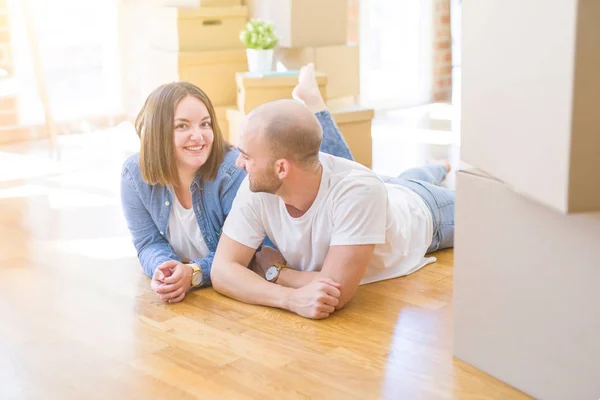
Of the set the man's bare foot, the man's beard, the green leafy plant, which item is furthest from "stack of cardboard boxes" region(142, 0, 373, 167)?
the man's beard

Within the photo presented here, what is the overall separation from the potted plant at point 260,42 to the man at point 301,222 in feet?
5.16

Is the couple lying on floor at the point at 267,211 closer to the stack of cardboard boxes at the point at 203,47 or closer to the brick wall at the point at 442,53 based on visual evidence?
the stack of cardboard boxes at the point at 203,47

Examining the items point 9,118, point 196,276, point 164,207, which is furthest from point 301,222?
point 9,118

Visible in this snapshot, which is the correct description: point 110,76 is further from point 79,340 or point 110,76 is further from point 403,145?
point 79,340

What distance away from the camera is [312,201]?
7.08ft

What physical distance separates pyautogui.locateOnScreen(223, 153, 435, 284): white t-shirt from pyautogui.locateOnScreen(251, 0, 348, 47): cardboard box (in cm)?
161

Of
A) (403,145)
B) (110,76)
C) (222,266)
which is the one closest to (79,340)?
(222,266)

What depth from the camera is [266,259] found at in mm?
2363

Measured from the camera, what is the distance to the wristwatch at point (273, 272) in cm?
226

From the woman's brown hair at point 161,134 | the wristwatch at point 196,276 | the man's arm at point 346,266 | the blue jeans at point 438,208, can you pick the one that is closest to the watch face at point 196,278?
the wristwatch at point 196,276

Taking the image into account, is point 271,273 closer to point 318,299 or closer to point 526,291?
point 318,299

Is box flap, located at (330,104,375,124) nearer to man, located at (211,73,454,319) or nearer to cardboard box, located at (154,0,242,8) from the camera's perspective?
cardboard box, located at (154,0,242,8)

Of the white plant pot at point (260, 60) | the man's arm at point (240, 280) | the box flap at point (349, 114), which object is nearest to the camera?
the man's arm at point (240, 280)

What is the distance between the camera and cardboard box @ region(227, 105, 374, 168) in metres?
3.69
